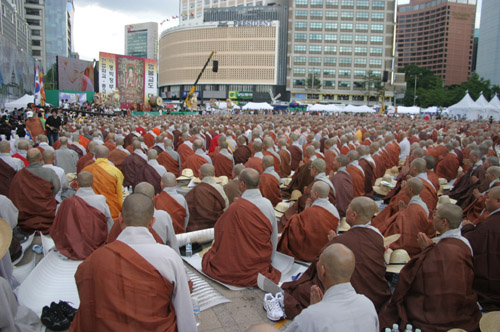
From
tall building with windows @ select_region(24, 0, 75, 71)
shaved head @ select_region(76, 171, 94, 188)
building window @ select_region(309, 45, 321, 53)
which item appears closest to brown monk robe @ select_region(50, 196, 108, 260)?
shaved head @ select_region(76, 171, 94, 188)

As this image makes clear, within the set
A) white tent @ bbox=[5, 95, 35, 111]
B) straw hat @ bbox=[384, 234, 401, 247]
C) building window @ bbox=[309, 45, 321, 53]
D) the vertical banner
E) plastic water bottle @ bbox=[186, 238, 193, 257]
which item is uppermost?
building window @ bbox=[309, 45, 321, 53]

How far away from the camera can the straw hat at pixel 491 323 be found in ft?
9.32

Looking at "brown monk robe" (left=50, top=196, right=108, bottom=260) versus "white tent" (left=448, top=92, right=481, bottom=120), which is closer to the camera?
"brown monk robe" (left=50, top=196, right=108, bottom=260)

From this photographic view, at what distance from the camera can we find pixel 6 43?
21.9 m

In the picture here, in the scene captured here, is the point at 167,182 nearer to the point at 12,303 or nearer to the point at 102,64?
the point at 12,303

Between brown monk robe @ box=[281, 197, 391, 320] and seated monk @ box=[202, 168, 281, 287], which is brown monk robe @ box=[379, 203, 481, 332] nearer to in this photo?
brown monk robe @ box=[281, 197, 391, 320]

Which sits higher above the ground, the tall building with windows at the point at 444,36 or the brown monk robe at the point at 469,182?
the tall building with windows at the point at 444,36

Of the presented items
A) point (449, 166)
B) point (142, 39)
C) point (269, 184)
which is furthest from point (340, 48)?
point (142, 39)

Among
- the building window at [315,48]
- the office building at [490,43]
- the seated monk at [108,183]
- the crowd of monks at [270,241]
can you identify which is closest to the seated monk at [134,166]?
the crowd of monks at [270,241]

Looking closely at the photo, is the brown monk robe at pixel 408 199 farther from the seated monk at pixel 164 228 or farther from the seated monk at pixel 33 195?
the seated monk at pixel 33 195

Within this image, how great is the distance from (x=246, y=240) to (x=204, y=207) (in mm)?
1601

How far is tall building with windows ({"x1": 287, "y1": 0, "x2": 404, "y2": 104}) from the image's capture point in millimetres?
73750

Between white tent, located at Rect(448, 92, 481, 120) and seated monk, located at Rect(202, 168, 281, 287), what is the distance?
35818 millimetres

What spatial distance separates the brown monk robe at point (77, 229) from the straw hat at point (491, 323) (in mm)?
4067
